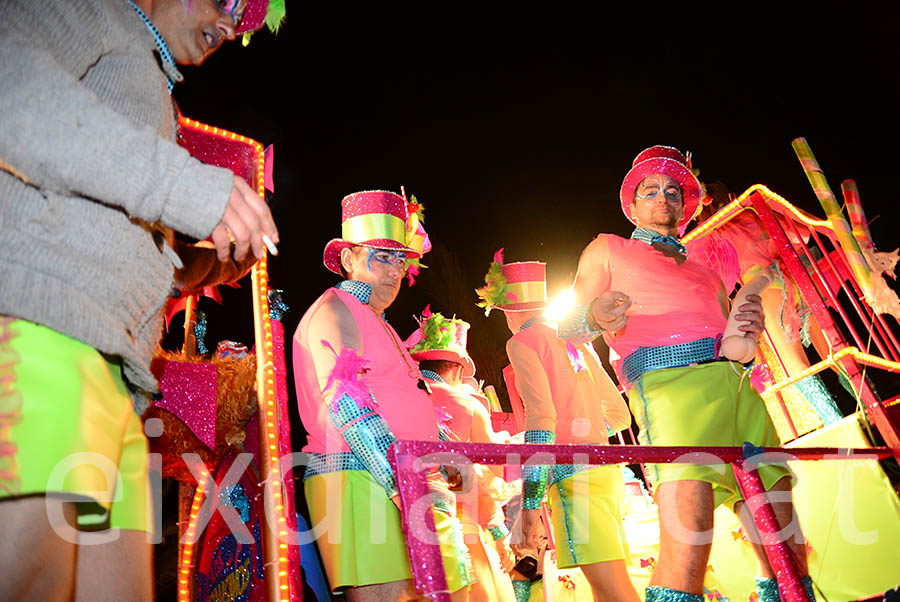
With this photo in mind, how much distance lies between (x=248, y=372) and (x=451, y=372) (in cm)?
171

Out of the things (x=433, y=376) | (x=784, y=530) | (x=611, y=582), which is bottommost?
(x=611, y=582)

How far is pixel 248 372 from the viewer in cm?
388

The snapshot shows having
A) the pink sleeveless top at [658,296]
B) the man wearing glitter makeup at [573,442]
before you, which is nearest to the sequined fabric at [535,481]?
the man wearing glitter makeup at [573,442]

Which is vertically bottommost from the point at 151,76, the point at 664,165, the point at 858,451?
the point at 858,451

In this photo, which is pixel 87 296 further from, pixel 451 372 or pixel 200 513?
pixel 451 372

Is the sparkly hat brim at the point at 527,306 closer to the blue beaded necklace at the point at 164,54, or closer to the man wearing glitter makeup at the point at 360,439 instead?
the man wearing glitter makeup at the point at 360,439

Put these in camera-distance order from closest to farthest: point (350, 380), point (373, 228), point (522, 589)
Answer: point (350, 380)
point (373, 228)
point (522, 589)

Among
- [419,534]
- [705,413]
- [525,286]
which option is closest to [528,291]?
[525,286]

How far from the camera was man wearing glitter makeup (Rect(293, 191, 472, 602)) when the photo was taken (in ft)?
7.84

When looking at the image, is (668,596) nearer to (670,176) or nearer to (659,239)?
(659,239)

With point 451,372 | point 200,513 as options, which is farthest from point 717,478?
point 451,372

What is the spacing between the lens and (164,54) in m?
1.45

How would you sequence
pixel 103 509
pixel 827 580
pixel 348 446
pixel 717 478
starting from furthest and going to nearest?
pixel 827 580, pixel 348 446, pixel 717 478, pixel 103 509

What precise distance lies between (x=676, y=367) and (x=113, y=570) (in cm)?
219
